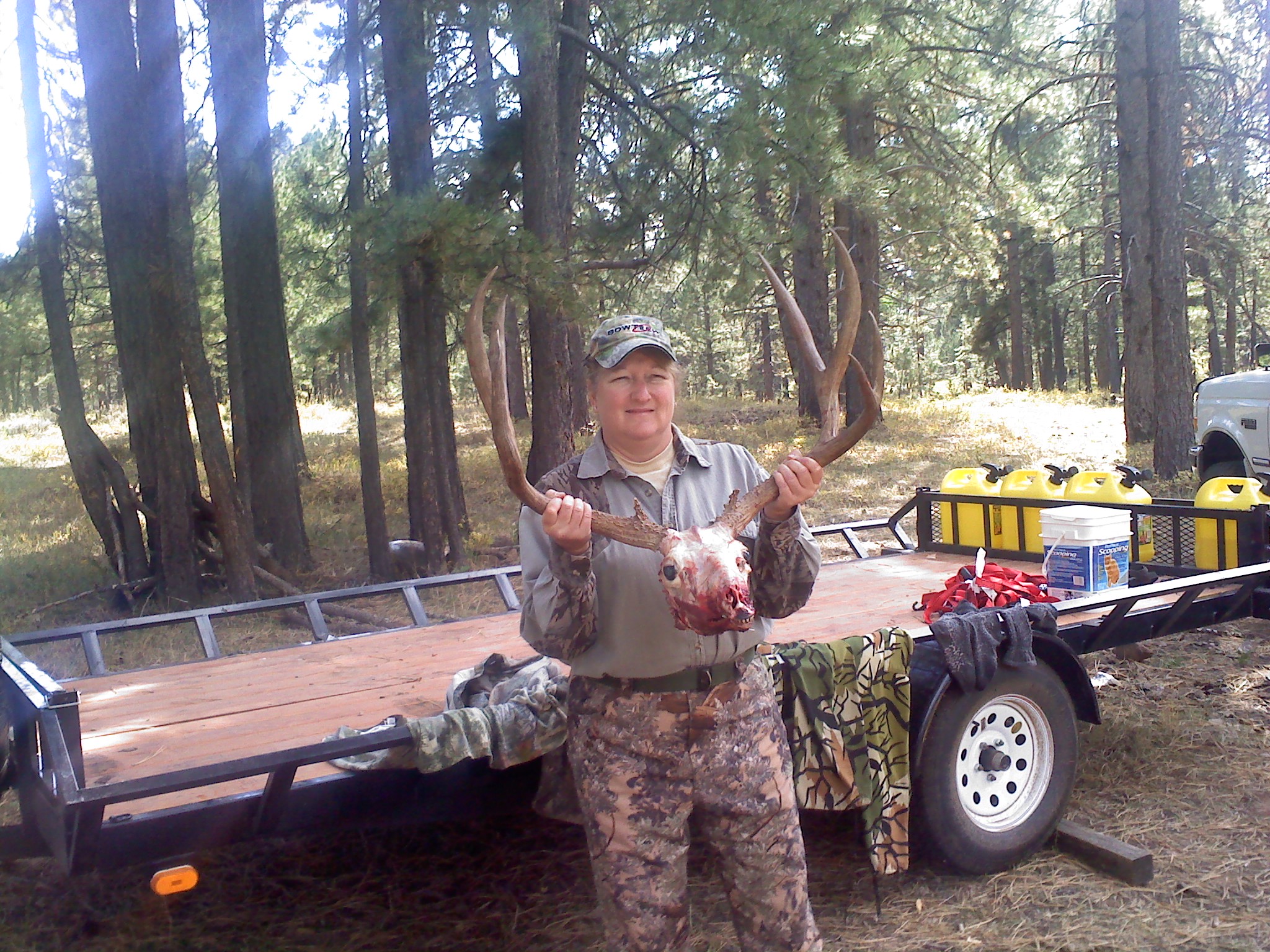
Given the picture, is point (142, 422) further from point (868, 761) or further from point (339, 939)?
point (868, 761)

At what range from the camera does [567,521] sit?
248 centimetres

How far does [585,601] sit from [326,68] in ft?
32.6

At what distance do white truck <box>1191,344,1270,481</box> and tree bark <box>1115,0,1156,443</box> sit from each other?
10.3ft

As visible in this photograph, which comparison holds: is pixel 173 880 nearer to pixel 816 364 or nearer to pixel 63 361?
pixel 816 364

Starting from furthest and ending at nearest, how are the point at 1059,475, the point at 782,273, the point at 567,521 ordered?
the point at 782,273 < the point at 1059,475 < the point at 567,521

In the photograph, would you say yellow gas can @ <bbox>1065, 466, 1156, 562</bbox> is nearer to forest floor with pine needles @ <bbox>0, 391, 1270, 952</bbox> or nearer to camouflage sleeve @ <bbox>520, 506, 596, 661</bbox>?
forest floor with pine needles @ <bbox>0, 391, 1270, 952</bbox>

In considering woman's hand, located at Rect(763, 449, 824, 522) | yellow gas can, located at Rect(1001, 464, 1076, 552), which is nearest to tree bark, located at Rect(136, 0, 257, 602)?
yellow gas can, located at Rect(1001, 464, 1076, 552)

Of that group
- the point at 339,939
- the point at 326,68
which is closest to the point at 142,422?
the point at 326,68

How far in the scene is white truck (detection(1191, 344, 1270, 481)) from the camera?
862 centimetres

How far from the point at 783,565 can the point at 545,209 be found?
22.7ft

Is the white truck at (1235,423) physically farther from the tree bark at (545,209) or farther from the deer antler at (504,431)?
the deer antler at (504,431)

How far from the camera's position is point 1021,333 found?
3219cm

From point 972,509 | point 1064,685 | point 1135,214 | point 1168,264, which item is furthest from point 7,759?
point 1135,214

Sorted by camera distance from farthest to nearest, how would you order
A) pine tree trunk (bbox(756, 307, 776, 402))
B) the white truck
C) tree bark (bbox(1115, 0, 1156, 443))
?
pine tree trunk (bbox(756, 307, 776, 402)) < tree bark (bbox(1115, 0, 1156, 443)) < the white truck
